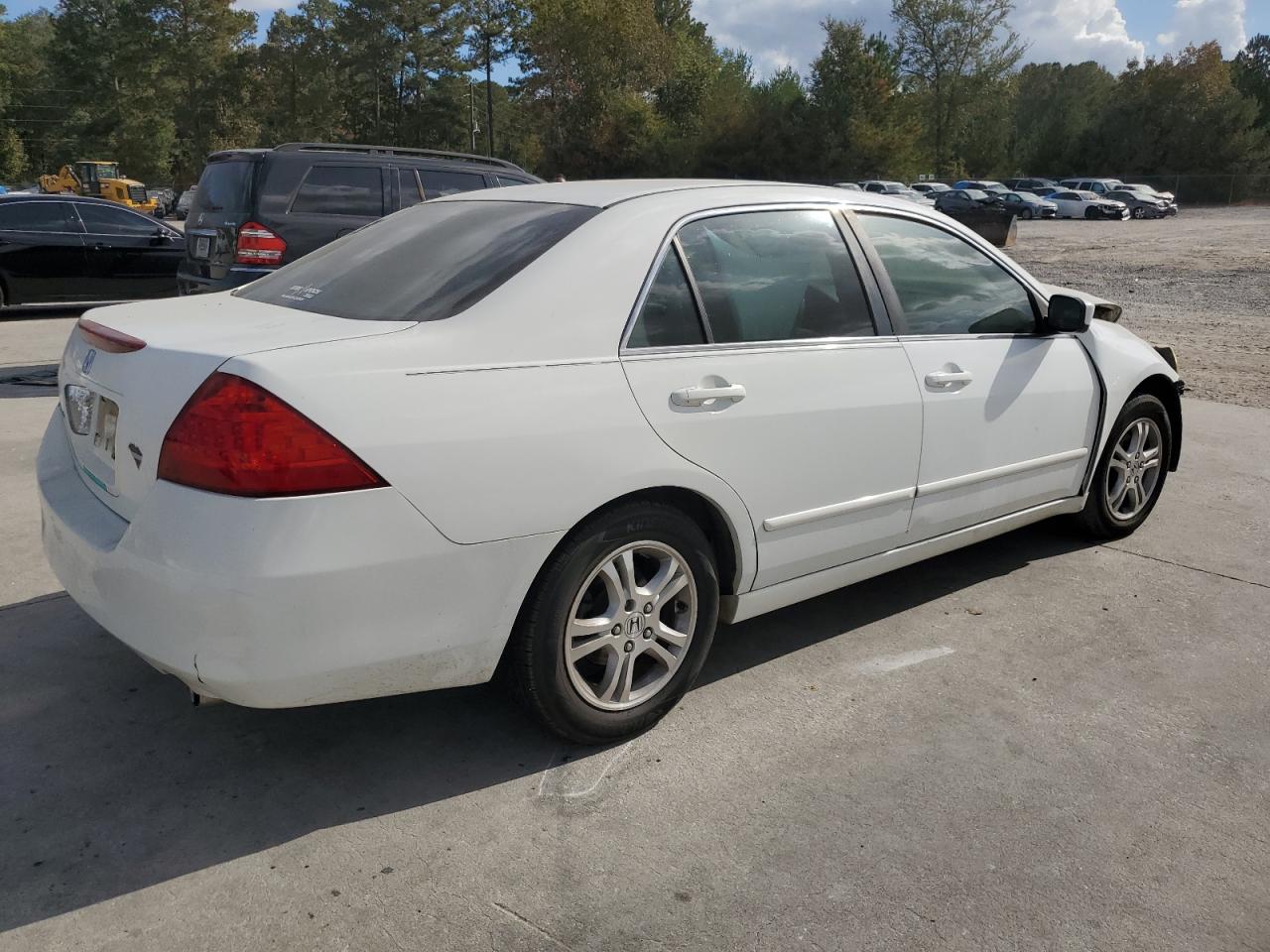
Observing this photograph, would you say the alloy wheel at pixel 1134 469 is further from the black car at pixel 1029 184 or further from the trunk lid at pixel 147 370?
the black car at pixel 1029 184

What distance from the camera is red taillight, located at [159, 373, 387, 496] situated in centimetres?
244

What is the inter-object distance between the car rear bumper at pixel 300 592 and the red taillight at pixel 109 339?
46 cm

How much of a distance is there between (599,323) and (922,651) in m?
1.83

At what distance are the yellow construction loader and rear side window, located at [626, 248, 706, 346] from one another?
52.7 m

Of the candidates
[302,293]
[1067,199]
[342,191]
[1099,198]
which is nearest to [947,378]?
[302,293]

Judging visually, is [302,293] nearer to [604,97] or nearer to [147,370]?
[147,370]

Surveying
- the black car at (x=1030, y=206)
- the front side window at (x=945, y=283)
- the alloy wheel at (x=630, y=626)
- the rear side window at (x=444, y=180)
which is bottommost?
the alloy wheel at (x=630, y=626)

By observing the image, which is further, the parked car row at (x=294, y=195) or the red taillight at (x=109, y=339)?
the parked car row at (x=294, y=195)

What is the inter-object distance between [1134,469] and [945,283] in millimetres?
1653

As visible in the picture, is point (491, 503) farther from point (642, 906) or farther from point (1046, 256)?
point (1046, 256)

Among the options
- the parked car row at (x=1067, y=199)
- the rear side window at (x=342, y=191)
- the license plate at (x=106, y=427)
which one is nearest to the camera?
the license plate at (x=106, y=427)

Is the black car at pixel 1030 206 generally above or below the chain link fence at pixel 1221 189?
below

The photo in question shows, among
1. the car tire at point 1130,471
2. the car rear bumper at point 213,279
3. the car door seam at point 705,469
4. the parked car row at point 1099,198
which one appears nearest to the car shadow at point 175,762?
the car door seam at point 705,469

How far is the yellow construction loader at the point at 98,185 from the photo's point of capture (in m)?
50.9
